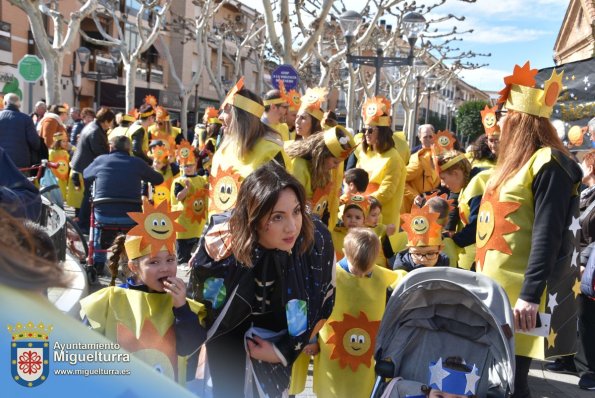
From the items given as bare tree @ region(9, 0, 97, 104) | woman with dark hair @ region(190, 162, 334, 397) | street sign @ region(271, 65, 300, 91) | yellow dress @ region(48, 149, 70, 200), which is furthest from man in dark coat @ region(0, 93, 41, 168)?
bare tree @ region(9, 0, 97, 104)

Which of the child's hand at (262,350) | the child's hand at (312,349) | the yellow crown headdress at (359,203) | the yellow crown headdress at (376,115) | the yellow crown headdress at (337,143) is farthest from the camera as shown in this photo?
the yellow crown headdress at (376,115)

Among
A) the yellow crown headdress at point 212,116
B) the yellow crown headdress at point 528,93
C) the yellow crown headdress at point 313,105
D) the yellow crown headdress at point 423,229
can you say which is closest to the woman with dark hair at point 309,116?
the yellow crown headdress at point 313,105

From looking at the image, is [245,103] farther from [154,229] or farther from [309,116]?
[309,116]

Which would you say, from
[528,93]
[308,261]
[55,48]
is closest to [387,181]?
[528,93]

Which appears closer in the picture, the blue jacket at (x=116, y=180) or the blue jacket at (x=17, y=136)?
the blue jacket at (x=116, y=180)

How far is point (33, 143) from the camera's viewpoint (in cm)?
848

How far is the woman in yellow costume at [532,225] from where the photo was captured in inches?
119

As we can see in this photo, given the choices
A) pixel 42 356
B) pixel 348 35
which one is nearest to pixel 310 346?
pixel 42 356

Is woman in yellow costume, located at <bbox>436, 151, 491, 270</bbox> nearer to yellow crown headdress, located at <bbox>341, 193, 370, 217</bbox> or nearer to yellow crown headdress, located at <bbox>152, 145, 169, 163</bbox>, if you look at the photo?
yellow crown headdress, located at <bbox>341, 193, 370, 217</bbox>

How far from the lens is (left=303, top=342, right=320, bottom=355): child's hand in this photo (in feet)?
12.6

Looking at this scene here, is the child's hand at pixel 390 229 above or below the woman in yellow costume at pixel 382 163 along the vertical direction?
below

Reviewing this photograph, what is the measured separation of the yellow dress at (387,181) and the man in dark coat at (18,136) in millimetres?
4787

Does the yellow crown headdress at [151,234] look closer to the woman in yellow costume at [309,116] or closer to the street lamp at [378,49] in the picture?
the woman in yellow costume at [309,116]

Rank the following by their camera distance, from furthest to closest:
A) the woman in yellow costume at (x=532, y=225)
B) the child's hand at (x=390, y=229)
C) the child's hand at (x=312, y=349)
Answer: the child's hand at (x=390, y=229)
the child's hand at (x=312, y=349)
the woman in yellow costume at (x=532, y=225)
